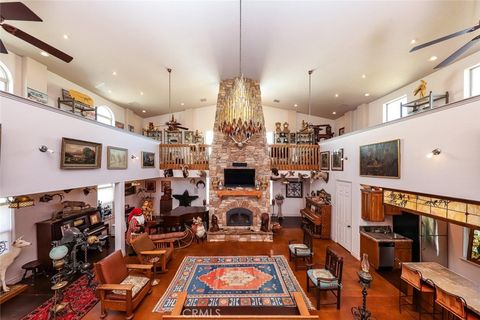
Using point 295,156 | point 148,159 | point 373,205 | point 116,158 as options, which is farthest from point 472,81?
point 148,159

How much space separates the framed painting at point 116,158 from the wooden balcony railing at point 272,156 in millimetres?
2437

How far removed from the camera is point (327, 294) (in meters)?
4.32

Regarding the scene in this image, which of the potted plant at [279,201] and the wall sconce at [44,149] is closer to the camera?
the wall sconce at [44,149]

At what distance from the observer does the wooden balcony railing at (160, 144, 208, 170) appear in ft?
27.5

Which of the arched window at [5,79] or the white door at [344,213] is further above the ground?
the arched window at [5,79]

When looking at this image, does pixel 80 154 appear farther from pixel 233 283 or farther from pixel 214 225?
pixel 214 225

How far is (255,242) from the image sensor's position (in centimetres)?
718

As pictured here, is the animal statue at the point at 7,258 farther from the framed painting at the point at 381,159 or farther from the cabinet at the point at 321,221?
the framed painting at the point at 381,159

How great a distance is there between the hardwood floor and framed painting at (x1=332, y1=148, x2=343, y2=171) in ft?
8.92

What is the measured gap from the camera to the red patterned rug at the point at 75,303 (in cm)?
369

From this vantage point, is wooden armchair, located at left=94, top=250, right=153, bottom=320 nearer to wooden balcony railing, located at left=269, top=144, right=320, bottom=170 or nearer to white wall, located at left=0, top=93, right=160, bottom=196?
white wall, located at left=0, top=93, right=160, bottom=196

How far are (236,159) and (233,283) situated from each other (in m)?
4.53

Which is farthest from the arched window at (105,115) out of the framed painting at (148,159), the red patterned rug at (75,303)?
the red patterned rug at (75,303)

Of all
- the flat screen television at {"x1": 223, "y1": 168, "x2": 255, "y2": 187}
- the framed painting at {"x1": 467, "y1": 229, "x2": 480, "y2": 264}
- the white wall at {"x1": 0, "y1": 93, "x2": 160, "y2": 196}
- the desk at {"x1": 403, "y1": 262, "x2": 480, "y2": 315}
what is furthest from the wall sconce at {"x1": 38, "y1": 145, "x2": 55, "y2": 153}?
the framed painting at {"x1": 467, "y1": 229, "x2": 480, "y2": 264}
